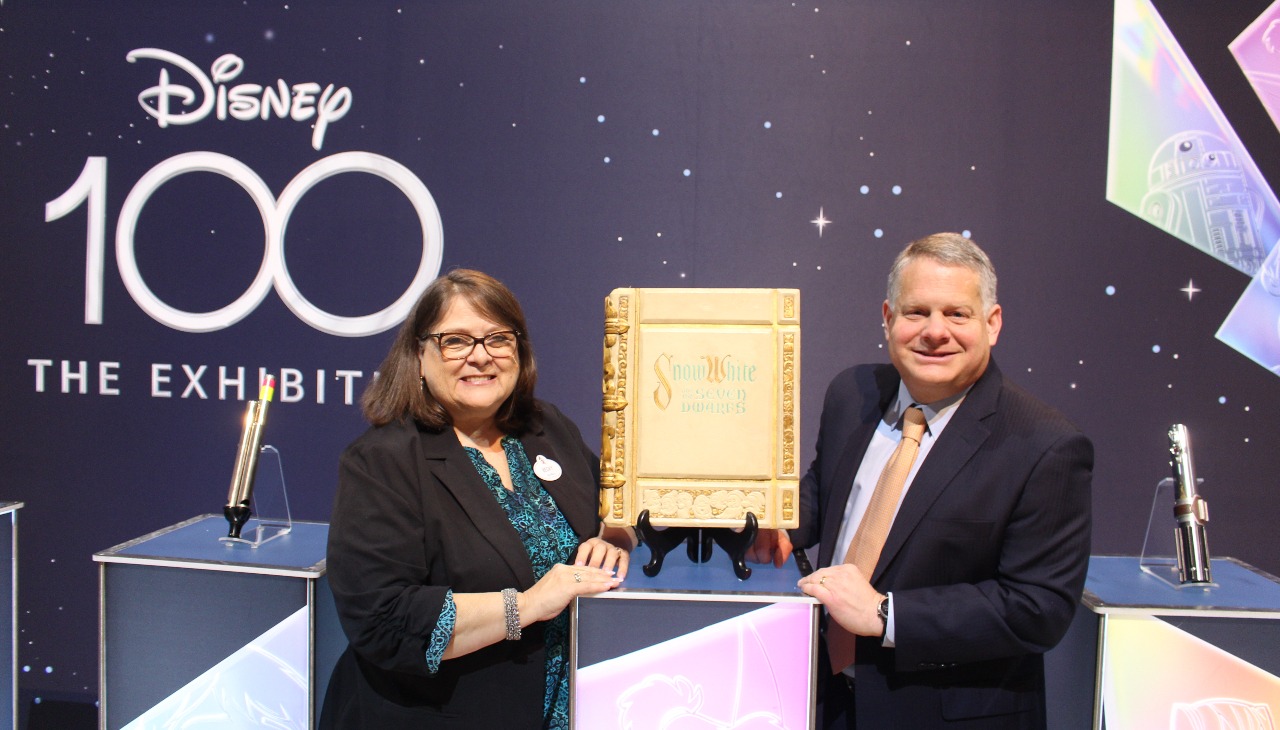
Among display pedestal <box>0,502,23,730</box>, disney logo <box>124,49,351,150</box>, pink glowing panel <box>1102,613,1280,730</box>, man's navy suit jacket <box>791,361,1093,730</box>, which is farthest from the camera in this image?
disney logo <box>124,49,351,150</box>

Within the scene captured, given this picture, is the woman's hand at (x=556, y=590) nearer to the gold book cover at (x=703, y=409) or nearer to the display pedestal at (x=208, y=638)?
the gold book cover at (x=703, y=409)

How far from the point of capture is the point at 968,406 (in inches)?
68.9

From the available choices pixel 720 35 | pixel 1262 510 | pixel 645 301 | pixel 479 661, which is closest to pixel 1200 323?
pixel 1262 510

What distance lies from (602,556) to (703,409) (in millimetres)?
450

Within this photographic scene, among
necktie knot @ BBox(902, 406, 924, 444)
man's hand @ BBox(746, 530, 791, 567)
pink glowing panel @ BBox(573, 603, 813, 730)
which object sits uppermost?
necktie knot @ BBox(902, 406, 924, 444)

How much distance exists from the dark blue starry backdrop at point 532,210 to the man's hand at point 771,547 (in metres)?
1.05

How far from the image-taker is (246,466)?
2.44 meters

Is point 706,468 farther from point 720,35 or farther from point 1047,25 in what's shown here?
point 1047,25

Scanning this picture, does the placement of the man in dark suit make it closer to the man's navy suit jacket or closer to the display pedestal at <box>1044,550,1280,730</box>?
the man's navy suit jacket

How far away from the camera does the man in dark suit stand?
1.63 metres

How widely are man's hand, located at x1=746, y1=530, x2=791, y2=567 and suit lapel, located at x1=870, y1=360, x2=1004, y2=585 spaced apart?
306mm

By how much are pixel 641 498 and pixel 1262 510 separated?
2.66m

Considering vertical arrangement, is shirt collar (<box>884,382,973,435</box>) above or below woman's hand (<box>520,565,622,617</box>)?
above

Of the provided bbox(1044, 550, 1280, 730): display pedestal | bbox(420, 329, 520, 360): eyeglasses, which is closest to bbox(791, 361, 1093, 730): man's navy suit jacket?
bbox(1044, 550, 1280, 730): display pedestal
